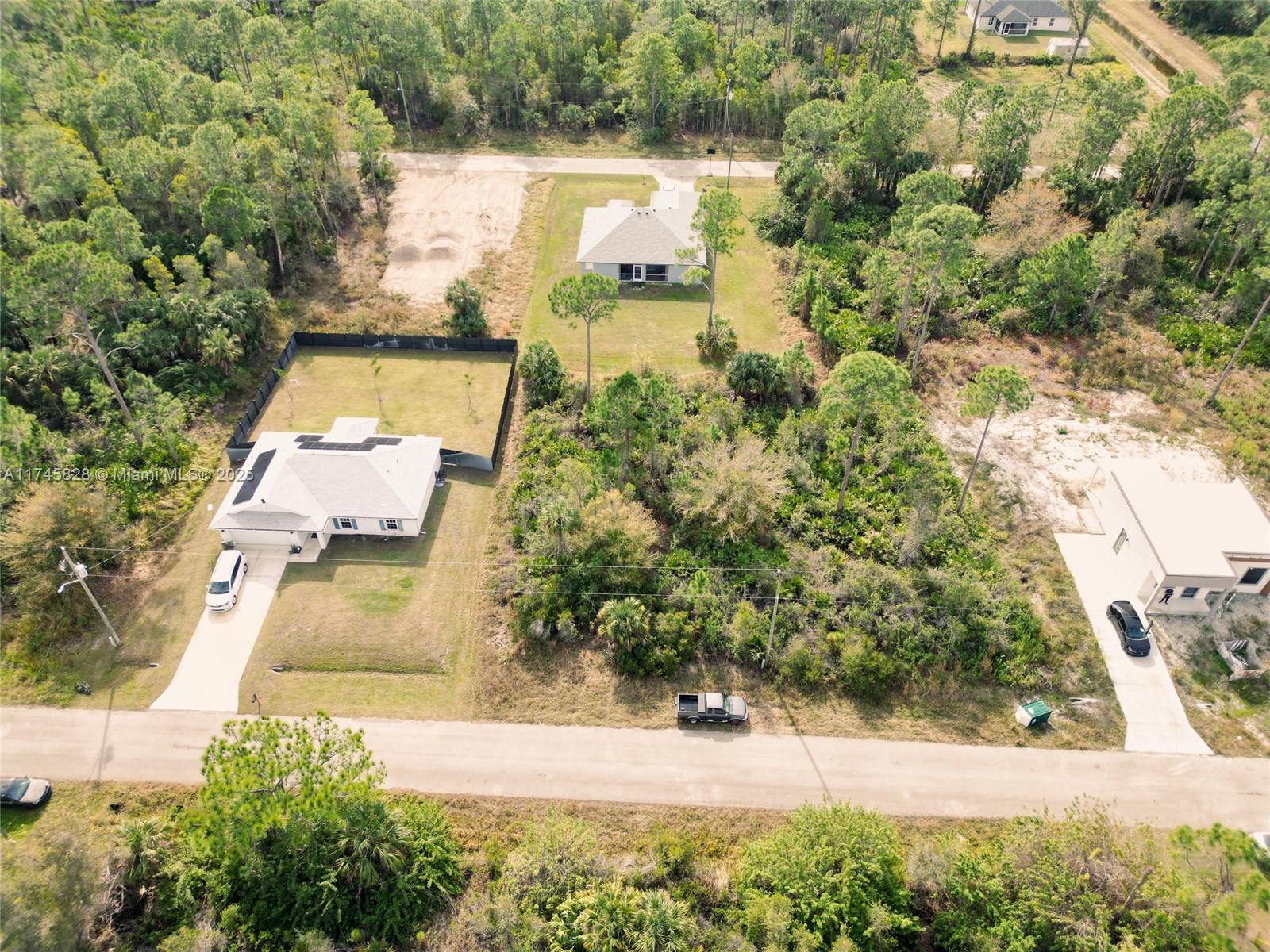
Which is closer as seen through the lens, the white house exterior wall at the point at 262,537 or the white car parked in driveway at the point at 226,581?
the white car parked in driveway at the point at 226,581

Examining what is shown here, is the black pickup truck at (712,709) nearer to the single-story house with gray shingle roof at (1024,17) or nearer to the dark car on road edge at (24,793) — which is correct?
the dark car on road edge at (24,793)

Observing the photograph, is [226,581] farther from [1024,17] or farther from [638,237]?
[1024,17]

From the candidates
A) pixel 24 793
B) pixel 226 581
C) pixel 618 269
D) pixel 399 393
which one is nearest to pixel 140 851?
pixel 24 793

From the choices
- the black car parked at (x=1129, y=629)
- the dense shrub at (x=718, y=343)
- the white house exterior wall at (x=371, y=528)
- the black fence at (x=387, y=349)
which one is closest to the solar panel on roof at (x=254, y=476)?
the black fence at (x=387, y=349)

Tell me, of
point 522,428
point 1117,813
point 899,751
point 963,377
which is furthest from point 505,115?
point 1117,813

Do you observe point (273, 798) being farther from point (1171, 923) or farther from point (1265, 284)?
point (1265, 284)

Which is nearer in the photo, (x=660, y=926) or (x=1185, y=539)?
(x=660, y=926)
